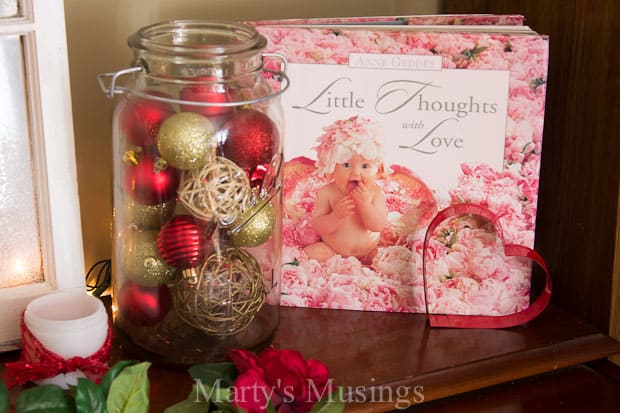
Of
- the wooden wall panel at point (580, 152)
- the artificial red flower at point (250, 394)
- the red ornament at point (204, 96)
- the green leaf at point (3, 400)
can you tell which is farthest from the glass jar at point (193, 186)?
the wooden wall panel at point (580, 152)

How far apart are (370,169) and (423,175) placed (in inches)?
2.2

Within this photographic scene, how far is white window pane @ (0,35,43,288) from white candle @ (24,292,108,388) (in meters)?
0.05

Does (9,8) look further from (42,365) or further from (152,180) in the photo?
(42,365)

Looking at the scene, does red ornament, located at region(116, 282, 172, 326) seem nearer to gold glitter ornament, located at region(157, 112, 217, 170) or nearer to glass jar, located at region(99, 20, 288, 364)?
glass jar, located at region(99, 20, 288, 364)

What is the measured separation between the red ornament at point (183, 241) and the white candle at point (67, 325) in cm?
8

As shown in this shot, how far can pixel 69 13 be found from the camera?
3.13 ft

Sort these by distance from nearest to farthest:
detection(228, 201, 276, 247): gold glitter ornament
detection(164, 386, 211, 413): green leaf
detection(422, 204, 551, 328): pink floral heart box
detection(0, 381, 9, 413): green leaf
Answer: detection(0, 381, 9, 413): green leaf → detection(164, 386, 211, 413): green leaf → detection(228, 201, 276, 247): gold glitter ornament → detection(422, 204, 551, 328): pink floral heart box

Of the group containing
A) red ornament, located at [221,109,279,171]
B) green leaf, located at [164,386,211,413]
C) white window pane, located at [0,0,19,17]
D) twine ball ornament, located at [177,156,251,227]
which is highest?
white window pane, located at [0,0,19,17]

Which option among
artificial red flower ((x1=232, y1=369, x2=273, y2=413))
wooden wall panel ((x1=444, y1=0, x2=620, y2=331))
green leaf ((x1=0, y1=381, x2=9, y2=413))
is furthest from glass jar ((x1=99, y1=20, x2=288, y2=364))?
wooden wall panel ((x1=444, y1=0, x2=620, y2=331))

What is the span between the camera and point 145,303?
84 cm

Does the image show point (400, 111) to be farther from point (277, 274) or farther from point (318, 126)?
point (277, 274)

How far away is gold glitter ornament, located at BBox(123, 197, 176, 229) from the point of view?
0.82 meters

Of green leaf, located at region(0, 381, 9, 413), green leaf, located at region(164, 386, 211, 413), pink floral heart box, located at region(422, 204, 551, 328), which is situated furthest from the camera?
pink floral heart box, located at region(422, 204, 551, 328)

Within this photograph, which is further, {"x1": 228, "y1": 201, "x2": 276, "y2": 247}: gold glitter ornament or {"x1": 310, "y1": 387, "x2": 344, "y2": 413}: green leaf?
{"x1": 228, "y1": 201, "x2": 276, "y2": 247}: gold glitter ornament
